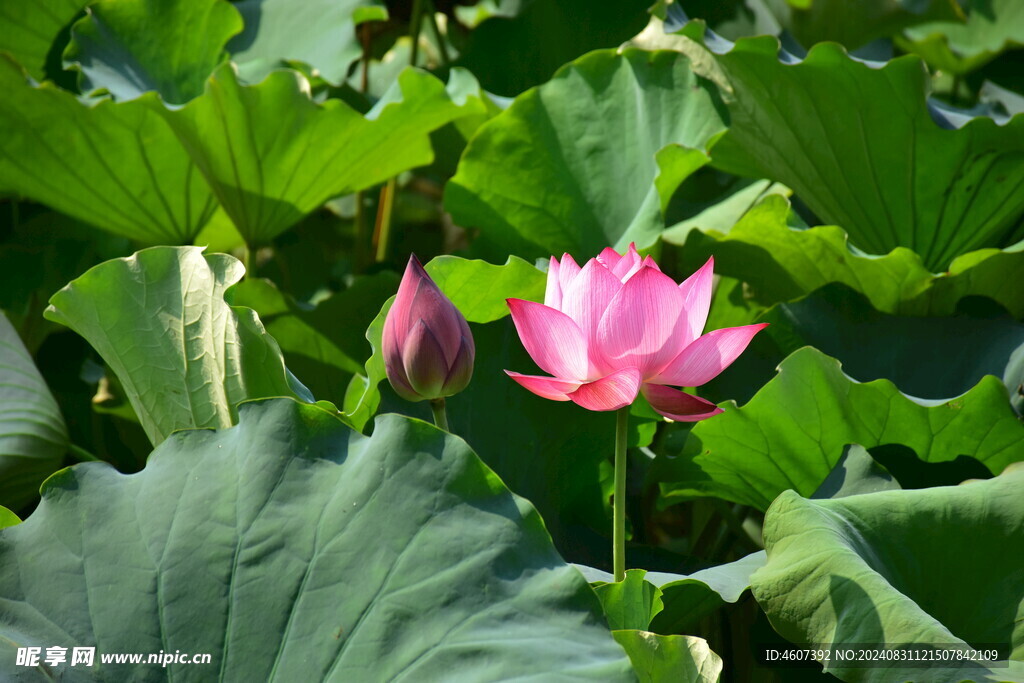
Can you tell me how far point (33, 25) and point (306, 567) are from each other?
50.9 inches

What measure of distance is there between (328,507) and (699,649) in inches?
11.2

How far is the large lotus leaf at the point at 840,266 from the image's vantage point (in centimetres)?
111

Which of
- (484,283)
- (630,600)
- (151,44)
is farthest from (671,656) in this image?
(151,44)

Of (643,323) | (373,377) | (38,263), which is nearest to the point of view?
(643,323)

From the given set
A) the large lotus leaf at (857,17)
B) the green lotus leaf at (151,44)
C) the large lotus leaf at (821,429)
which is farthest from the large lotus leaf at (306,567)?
the large lotus leaf at (857,17)

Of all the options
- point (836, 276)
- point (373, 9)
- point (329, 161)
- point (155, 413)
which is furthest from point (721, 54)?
point (155, 413)

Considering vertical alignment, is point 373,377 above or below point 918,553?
above

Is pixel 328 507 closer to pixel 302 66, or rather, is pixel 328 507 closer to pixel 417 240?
pixel 302 66

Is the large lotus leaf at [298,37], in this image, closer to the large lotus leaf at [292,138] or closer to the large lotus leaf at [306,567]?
the large lotus leaf at [292,138]

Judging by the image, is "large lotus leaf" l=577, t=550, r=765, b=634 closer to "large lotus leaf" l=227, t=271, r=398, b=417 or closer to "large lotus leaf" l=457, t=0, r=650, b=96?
"large lotus leaf" l=227, t=271, r=398, b=417

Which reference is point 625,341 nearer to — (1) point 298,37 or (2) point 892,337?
(2) point 892,337

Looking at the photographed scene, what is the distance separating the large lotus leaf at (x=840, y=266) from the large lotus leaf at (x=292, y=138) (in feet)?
1.32

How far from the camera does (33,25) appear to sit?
5.06 feet

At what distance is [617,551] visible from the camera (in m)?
0.71
